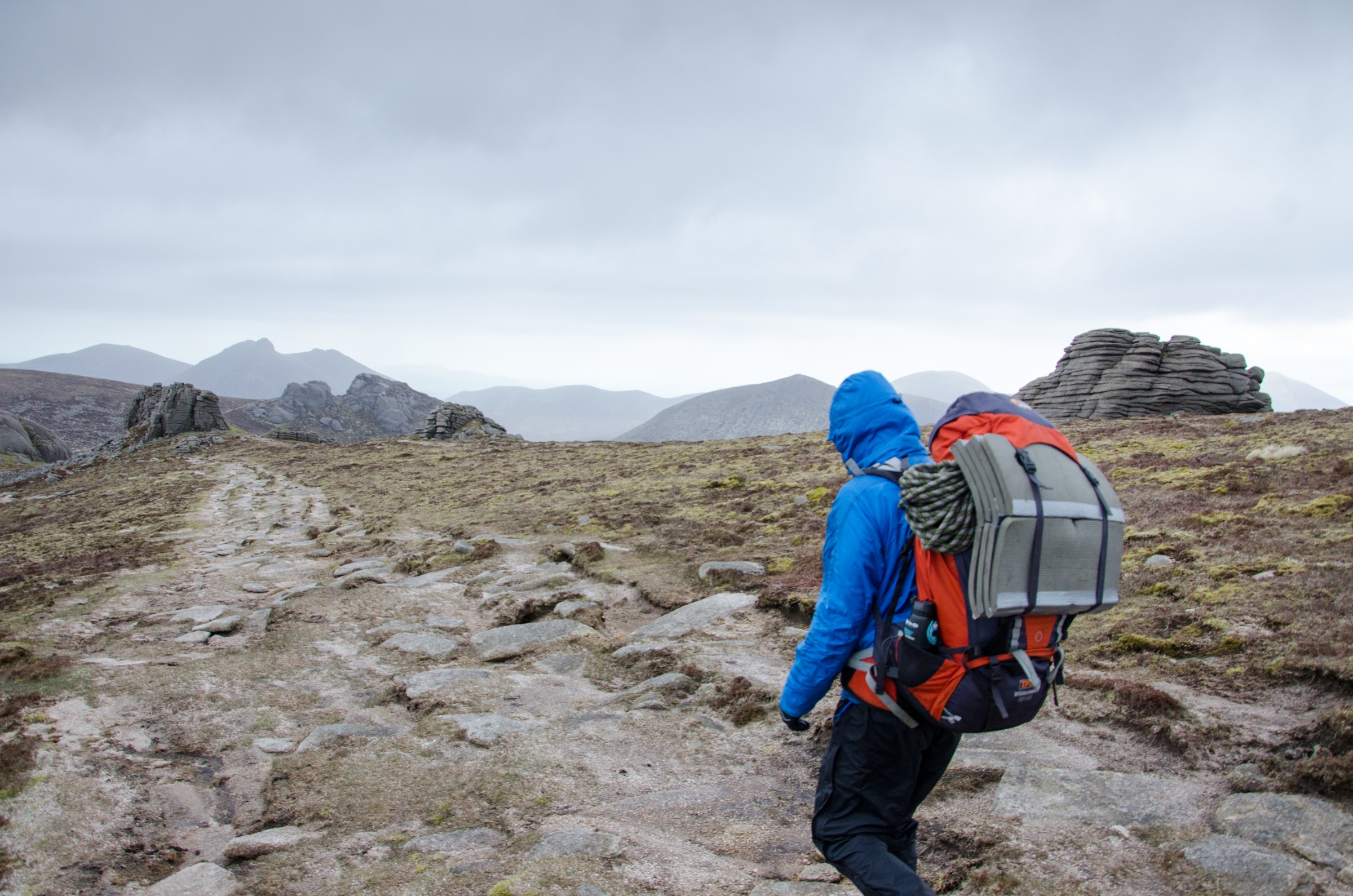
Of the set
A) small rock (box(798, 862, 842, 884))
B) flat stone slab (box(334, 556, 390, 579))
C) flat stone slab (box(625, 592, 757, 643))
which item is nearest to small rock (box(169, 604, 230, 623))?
flat stone slab (box(334, 556, 390, 579))

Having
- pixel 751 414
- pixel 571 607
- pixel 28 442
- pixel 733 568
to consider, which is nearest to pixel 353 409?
pixel 28 442

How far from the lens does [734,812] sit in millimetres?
6254

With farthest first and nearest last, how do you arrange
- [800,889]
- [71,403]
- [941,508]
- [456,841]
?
[71,403] < [456,841] < [800,889] < [941,508]

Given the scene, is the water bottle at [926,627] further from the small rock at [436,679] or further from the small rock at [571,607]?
the small rock at [571,607]

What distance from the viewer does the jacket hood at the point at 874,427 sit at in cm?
450

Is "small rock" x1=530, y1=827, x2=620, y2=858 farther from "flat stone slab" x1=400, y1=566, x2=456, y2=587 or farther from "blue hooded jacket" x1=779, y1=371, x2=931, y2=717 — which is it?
"flat stone slab" x1=400, y1=566, x2=456, y2=587

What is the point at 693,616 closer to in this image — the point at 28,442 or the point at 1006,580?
the point at 1006,580

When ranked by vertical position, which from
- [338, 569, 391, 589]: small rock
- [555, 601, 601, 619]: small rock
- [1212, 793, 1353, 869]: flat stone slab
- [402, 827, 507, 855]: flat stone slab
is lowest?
[402, 827, 507, 855]: flat stone slab

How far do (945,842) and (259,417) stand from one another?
6126 inches

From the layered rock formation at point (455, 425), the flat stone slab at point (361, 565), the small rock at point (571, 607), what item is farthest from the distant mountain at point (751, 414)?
the small rock at point (571, 607)

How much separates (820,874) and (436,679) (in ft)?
19.2

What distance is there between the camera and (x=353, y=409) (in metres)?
154

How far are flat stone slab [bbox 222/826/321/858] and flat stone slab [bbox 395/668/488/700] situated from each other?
2.82m

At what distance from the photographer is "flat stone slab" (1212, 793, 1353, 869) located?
191 inches
